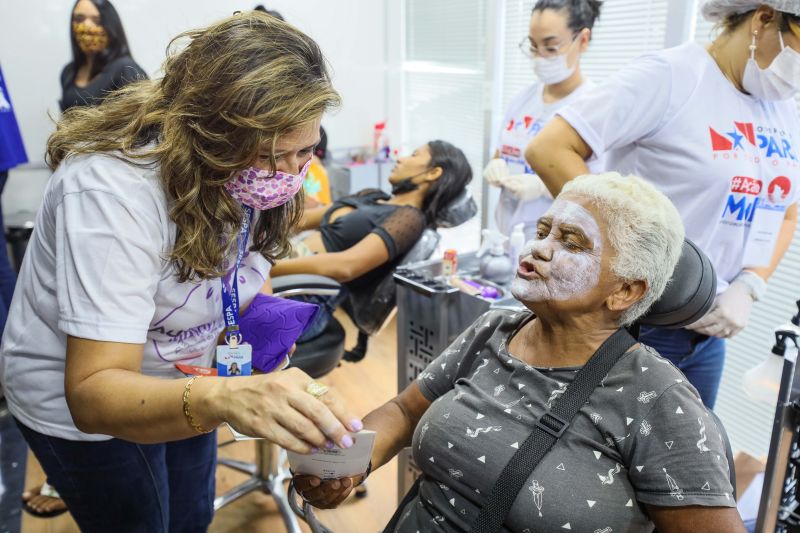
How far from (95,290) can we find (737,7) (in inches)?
58.7

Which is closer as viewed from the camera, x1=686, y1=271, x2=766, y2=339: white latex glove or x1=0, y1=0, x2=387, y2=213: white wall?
x1=686, y1=271, x2=766, y2=339: white latex glove

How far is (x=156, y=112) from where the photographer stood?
1057mm

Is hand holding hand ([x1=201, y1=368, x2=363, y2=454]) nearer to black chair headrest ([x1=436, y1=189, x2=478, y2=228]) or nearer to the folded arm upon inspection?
the folded arm

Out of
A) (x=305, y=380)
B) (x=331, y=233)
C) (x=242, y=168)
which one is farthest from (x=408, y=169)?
(x=305, y=380)

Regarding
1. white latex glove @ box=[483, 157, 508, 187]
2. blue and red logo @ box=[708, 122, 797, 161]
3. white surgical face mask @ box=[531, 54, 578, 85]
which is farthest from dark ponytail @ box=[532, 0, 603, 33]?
blue and red logo @ box=[708, 122, 797, 161]

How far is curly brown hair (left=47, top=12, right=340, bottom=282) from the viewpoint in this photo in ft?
3.22

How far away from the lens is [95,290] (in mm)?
908

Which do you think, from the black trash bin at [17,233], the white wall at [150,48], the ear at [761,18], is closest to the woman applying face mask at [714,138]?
the ear at [761,18]

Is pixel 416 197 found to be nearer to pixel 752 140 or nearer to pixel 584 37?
pixel 584 37

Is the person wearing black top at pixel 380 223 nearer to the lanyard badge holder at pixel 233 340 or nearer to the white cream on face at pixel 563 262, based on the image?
the lanyard badge holder at pixel 233 340

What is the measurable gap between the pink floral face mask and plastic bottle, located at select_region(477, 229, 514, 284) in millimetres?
922

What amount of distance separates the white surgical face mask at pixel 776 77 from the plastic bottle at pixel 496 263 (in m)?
0.81

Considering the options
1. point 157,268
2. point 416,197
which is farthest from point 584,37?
point 157,268

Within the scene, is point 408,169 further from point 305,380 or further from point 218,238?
point 305,380
